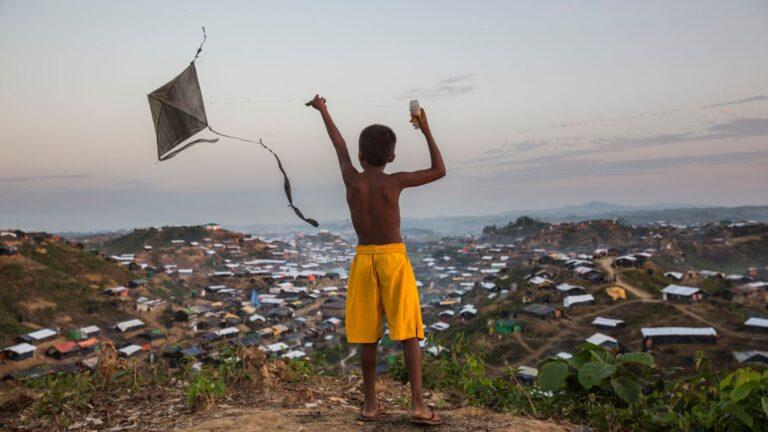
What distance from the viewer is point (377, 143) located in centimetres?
291

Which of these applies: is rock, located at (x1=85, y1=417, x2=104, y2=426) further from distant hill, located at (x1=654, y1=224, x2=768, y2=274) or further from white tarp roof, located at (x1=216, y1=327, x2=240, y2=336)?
distant hill, located at (x1=654, y1=224, x2=768, y2=274)

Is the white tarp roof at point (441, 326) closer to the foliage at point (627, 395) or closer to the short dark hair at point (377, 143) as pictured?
the foliage at point (627, 395)

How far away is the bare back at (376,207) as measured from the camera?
Result: 289 cm

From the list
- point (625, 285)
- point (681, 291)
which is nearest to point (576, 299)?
point (625, 285)

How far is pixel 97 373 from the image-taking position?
176 inches

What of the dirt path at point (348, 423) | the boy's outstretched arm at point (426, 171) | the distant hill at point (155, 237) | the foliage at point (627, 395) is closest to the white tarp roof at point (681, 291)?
the foliage at point (627, 395)

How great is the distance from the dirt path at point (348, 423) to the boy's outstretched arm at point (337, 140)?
163 centimetres

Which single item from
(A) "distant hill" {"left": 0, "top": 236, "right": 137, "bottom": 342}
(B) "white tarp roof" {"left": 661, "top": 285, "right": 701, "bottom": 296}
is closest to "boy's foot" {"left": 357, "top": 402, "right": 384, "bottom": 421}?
(A) "distant hill" {"left": 0, "top": 236, "right": 137, "bottom": 342}

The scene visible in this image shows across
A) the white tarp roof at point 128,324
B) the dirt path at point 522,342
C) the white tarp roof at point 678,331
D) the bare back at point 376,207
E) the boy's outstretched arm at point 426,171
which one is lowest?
the dirt path at point 522,342

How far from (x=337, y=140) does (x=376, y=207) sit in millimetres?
616

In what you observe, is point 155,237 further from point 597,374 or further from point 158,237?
point 597,374

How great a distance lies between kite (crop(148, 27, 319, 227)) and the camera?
12.1ft

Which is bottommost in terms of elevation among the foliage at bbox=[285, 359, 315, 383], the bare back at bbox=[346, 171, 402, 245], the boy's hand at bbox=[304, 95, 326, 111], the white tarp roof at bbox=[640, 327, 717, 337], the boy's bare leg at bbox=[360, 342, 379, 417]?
the white tarp roof at bbox=[640, 327, 717, 337]

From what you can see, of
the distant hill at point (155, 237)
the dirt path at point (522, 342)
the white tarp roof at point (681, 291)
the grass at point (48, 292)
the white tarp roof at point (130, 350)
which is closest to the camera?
the white tarp roof at point (130, 350)
